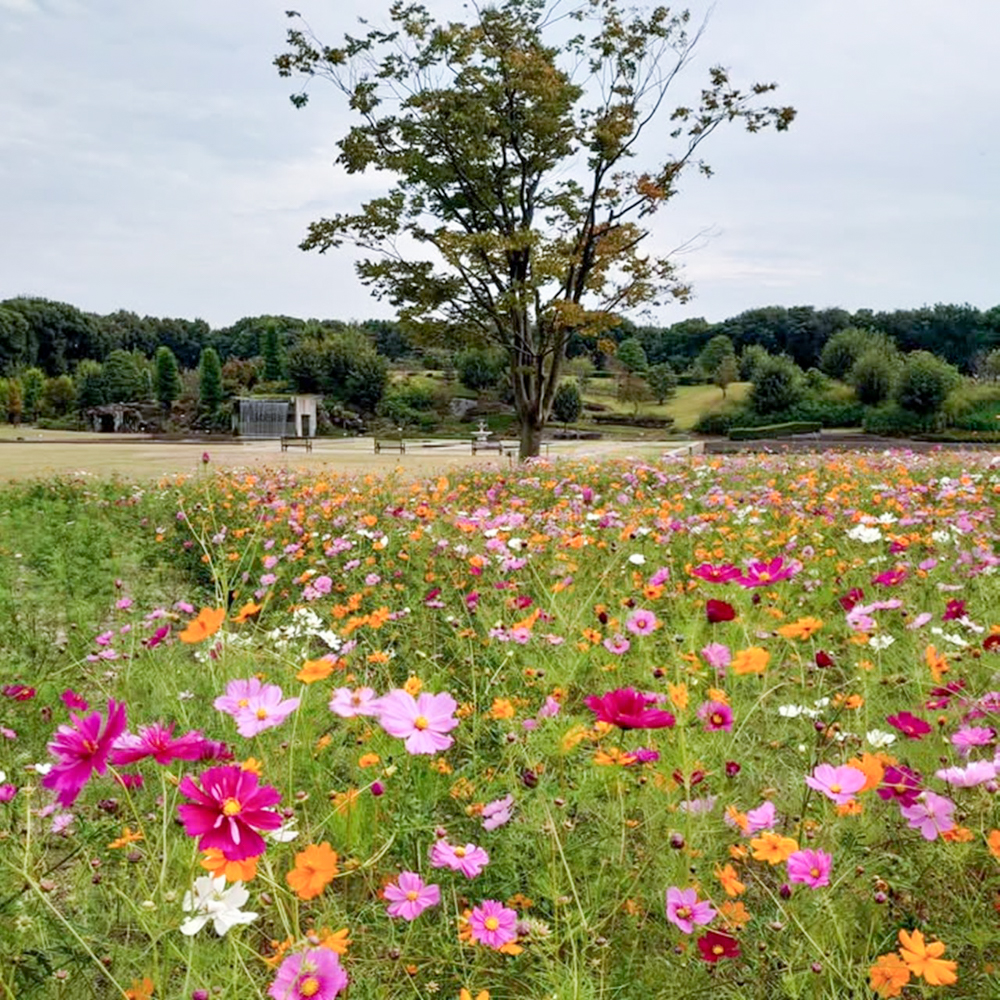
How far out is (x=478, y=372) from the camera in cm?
6372

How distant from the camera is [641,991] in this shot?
1.29 m

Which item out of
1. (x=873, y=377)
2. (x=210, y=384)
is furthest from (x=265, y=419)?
(x=873, y=377)

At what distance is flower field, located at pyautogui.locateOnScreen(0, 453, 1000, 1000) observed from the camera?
111 cm

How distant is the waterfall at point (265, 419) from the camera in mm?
52750

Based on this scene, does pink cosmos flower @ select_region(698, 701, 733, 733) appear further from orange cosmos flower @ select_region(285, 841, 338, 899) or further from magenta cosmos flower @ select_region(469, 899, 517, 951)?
orange cosmos flower @ select_region(285, 841, 338, 899)

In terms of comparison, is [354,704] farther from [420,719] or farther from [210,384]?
[210,384]

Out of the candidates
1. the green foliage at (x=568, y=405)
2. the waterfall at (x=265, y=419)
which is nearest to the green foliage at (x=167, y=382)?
the waterfall at (x=265, y=419)

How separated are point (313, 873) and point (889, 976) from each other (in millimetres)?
738

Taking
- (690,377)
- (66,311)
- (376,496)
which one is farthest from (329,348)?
(376,496)

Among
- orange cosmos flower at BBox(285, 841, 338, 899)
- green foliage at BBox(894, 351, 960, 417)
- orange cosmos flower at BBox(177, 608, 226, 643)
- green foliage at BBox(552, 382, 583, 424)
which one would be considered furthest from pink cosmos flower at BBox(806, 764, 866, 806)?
green foliage at BBox(552, 382, 583, 424)

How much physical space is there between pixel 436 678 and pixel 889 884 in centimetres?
121

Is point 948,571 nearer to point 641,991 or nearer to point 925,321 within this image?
point 641,991

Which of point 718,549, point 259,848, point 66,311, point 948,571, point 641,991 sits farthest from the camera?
point 66,311

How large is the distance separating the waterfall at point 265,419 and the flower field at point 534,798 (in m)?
51.2
